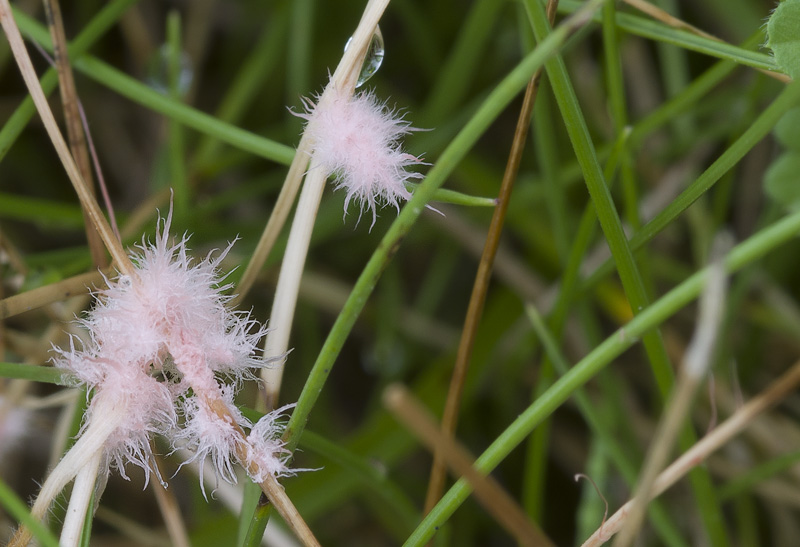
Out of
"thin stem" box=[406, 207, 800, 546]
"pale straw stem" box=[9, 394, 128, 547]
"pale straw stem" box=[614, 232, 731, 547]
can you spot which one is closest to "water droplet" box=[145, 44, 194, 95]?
"pale straw stem" box=[9, 394, 128, 547]

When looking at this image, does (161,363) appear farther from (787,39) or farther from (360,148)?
(787,39)

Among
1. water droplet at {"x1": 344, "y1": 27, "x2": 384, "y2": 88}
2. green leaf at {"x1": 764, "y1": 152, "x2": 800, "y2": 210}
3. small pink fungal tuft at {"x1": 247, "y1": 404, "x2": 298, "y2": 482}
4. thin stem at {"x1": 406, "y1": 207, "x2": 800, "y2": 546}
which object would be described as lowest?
thin stem at {"x1": 406, "y1": 207, "x2": 800, "y2": 546}

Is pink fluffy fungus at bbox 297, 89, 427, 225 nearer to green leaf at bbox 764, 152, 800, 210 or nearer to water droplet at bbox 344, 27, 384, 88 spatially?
water droplet at bbox 344, 27, 384, 88

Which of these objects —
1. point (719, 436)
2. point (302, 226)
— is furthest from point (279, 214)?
point (719, 436)

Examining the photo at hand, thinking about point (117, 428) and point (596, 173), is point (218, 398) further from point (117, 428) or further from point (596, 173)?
point (596, 173)

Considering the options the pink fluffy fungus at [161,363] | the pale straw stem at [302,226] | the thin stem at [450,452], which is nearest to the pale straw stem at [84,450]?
the pink fluffy fungus at [161,363]
